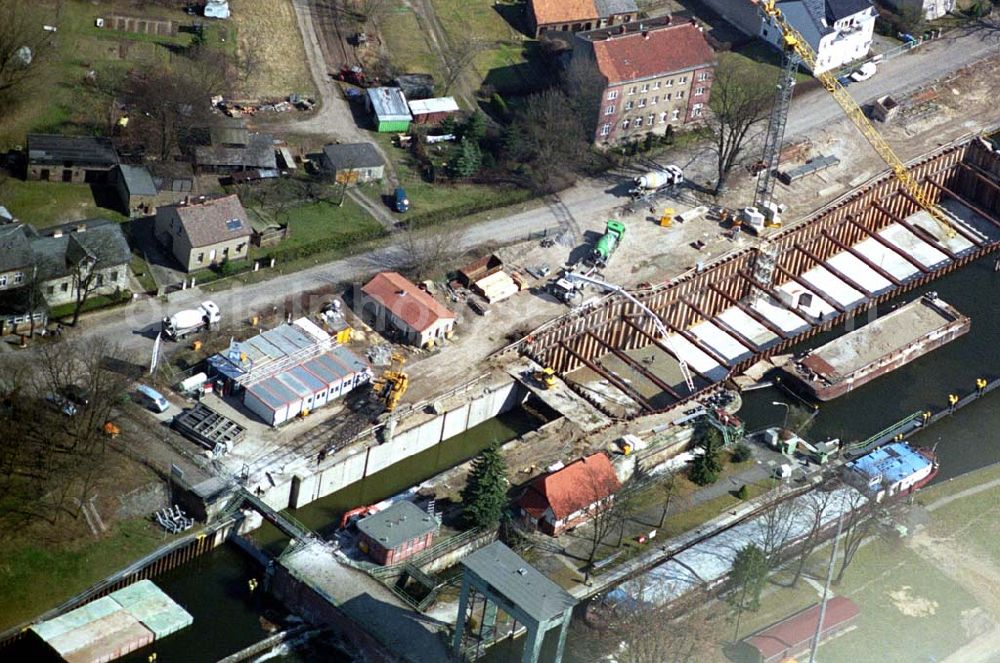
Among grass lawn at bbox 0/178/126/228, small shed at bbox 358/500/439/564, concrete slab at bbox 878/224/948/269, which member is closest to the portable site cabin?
small shed at bbox 358/500/439/564

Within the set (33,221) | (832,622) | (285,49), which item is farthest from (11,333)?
(832,622)

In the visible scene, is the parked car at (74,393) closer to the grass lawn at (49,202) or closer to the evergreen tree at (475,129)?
the grass lawn at (49,202)

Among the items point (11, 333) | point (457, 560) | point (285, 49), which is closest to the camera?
point (457, 560)

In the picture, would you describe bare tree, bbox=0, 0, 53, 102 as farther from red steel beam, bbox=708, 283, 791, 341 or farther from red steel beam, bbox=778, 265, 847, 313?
red steel beam, bbox=778, 265, 847, 313

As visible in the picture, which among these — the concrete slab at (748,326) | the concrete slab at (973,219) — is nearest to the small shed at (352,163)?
the concrete slab at (748,326)

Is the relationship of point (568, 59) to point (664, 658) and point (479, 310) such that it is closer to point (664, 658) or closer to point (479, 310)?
point (479, 310)

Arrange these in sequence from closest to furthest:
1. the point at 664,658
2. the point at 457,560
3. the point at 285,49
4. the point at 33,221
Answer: the point at 664,658
the point at 457,560
the point at 33,221
the point at 285,49
